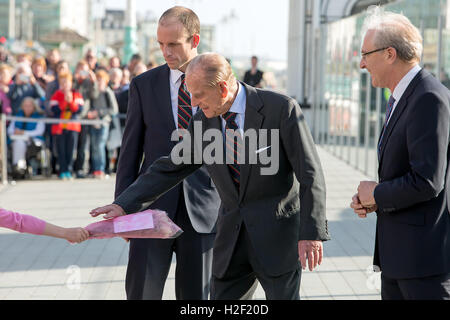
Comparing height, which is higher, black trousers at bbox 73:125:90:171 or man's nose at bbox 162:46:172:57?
man's nose at bbox 162:46:172:57

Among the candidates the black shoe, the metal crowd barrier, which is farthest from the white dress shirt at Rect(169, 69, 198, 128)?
the black shoe

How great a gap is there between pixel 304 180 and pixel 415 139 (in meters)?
0.59

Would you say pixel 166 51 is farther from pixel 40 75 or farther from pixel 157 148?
pixel 40 75

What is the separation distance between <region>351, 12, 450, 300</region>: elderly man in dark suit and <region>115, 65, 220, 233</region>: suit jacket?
3.79ft

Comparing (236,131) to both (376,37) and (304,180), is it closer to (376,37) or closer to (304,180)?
(304,180)

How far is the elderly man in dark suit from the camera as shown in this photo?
10.4 feet

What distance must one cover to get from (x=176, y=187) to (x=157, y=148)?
0.80ft

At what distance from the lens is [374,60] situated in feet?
11.2

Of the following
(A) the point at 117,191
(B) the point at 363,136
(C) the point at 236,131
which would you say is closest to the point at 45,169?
(B) the point at 363,136

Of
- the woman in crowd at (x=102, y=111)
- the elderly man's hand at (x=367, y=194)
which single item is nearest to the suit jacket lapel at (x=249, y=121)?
the elderly man's hand at (x=367, y=194)

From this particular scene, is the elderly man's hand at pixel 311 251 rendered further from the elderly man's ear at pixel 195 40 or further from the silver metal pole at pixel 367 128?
the silver metal pole at pixel 367 128

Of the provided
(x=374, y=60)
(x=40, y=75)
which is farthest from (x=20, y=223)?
(x=40, y=75)

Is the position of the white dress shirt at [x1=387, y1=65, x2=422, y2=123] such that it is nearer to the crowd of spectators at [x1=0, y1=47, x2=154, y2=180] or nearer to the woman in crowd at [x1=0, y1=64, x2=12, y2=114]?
the crowd of spectators at [x1=0, y1=47, x2=154, y2=180]

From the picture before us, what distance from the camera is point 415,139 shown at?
317cm
